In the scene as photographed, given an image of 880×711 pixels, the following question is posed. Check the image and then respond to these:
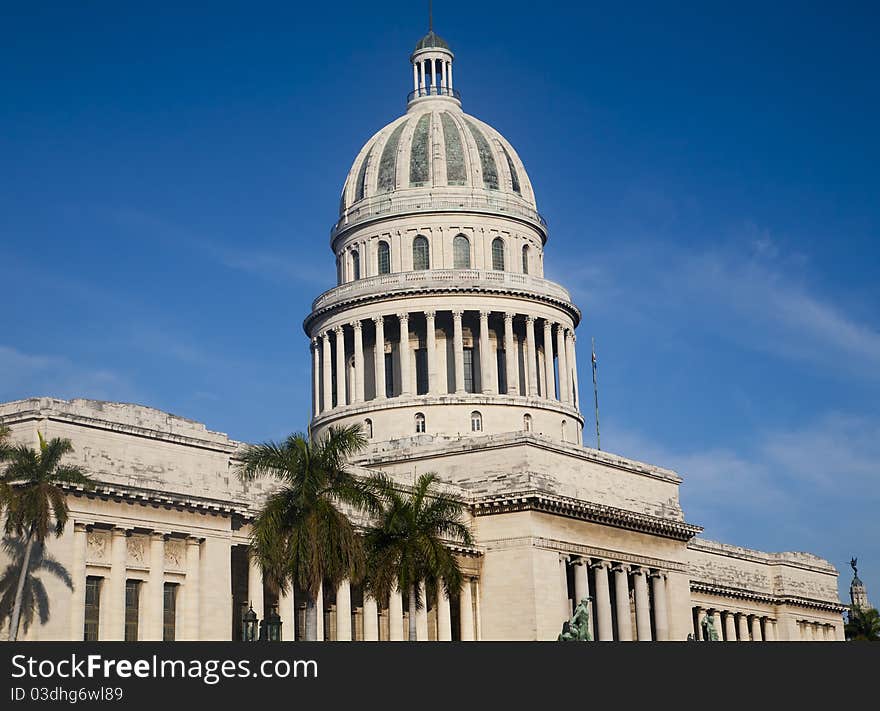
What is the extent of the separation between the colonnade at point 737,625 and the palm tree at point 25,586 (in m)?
59.2

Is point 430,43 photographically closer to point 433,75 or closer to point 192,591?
point 433,75

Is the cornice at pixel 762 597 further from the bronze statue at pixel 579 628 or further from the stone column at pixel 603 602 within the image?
the bronze statue at pixel 579 628

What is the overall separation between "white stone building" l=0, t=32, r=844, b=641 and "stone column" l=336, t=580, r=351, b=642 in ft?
0.50

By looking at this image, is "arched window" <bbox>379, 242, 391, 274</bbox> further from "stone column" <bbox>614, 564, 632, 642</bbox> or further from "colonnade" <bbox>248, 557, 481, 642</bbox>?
"colonnade" <bbox>248, 557, 481, 642</bbox>

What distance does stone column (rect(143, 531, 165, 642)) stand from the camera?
6525 cm

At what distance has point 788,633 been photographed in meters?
122

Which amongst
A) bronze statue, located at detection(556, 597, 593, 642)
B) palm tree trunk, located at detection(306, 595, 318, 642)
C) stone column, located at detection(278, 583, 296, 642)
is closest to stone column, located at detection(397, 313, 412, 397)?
stone column, located at detection(278, 583, 296, 642)

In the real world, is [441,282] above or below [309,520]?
above

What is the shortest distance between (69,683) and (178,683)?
9.07 feet

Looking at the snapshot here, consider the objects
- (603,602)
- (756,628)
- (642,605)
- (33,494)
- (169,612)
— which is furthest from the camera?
(756,628)

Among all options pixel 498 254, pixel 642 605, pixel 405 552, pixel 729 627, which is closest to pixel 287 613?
pixel 405 552

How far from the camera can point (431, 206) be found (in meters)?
108

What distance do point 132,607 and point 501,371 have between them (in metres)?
44.6

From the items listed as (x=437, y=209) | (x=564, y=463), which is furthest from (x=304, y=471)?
(x=437, y=209)
